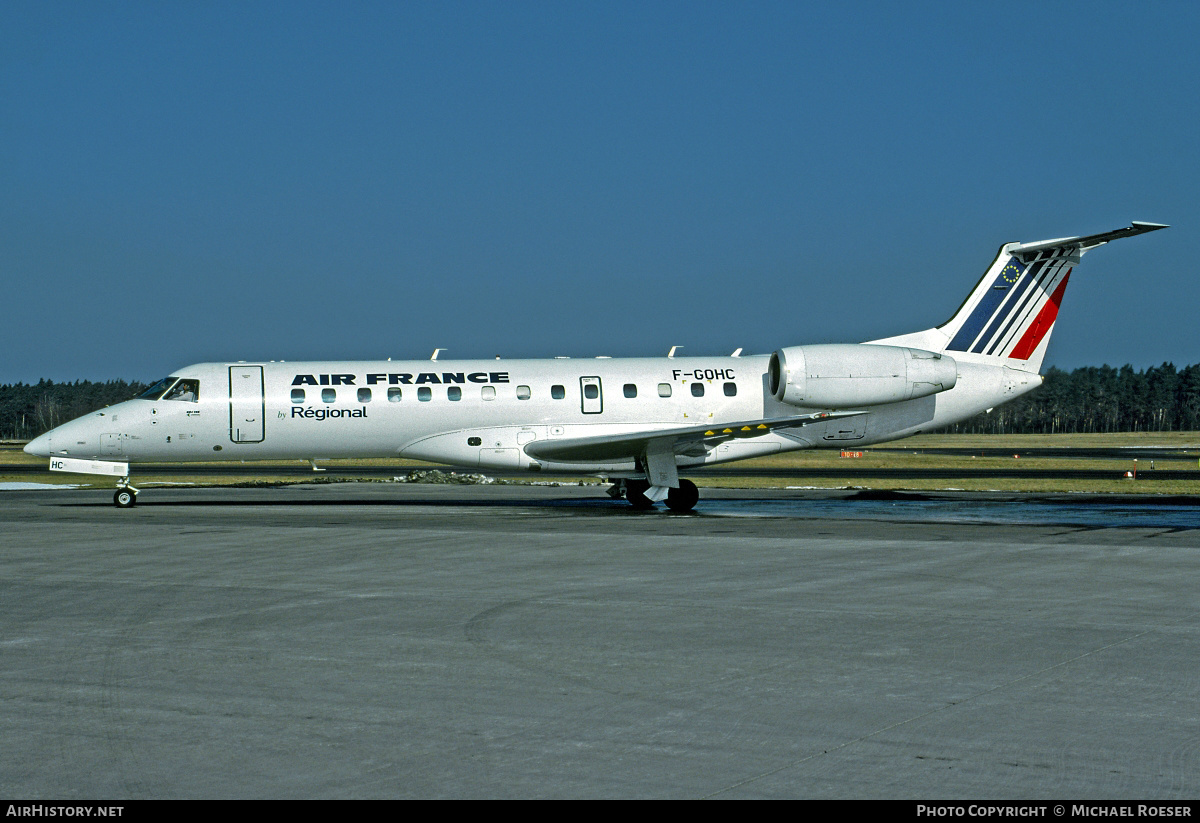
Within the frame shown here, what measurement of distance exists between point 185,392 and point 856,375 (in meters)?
15.3

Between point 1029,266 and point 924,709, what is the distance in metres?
21.3

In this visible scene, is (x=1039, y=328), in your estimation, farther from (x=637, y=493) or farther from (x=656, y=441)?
(x=637, y=493)

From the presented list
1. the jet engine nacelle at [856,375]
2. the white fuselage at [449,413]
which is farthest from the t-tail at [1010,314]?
the jet engine nacelle at [856,375]

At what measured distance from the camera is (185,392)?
25.2m

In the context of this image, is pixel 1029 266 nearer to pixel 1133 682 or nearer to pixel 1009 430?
pixel 1133 682

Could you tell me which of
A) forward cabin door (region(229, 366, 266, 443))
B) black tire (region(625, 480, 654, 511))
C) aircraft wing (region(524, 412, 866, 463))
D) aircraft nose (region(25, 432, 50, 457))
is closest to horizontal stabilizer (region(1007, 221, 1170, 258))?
aircraft wing (region(524, 412, 866, 463))

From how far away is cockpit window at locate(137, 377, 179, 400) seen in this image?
25.1m

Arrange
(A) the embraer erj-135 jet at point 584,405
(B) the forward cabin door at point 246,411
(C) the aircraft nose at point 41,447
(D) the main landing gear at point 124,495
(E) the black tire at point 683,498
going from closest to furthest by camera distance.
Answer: (C) the aircraft nose at point 41,447 → (E) the black tire at point 683,498 → (A) the embraer erj-135 jet at point 584,405 → (B) the forward cabin door at point 246,411 → (D) the main landing gear at point 124,495

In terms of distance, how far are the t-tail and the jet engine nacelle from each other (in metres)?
1.33

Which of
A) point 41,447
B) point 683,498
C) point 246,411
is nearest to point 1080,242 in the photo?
point 683,498

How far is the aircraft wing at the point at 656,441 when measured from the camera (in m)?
23.6

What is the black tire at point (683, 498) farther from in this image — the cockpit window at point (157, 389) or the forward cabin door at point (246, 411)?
the cockpit window at point (157, 389)

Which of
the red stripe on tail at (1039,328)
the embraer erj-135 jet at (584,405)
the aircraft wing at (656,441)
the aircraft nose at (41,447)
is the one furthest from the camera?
the red stripe on tail at (1039,328)

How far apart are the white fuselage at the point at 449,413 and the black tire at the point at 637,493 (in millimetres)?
789
